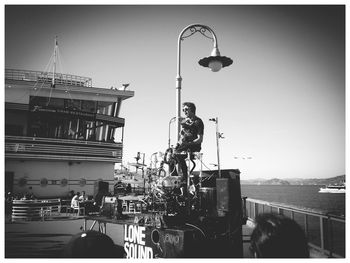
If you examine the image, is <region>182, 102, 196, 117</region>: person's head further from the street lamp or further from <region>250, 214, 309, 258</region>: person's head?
<region>250, 214, 309, 258</region>: person's head

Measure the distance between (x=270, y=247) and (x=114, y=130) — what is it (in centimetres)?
2985

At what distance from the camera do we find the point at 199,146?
6586mm

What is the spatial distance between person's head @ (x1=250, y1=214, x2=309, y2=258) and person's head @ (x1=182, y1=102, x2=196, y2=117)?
16.4 ft

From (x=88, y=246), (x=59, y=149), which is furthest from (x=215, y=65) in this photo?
(x=59, y=149)

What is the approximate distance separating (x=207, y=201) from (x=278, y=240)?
4.20 m

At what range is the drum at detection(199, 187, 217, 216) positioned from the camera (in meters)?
5.91

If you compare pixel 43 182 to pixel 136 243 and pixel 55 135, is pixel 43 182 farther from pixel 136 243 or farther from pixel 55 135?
pixel 136 243

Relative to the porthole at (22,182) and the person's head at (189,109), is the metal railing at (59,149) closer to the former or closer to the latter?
the porthole at (22,182)

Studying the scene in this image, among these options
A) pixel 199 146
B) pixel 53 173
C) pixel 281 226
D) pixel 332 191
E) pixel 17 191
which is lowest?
pixel 332 191

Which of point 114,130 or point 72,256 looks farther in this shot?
point 114,130

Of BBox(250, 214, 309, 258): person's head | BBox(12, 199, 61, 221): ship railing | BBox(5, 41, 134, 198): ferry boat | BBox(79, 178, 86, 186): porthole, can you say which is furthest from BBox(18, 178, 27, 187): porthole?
BBox(250, 214, 309, 258): person's head
